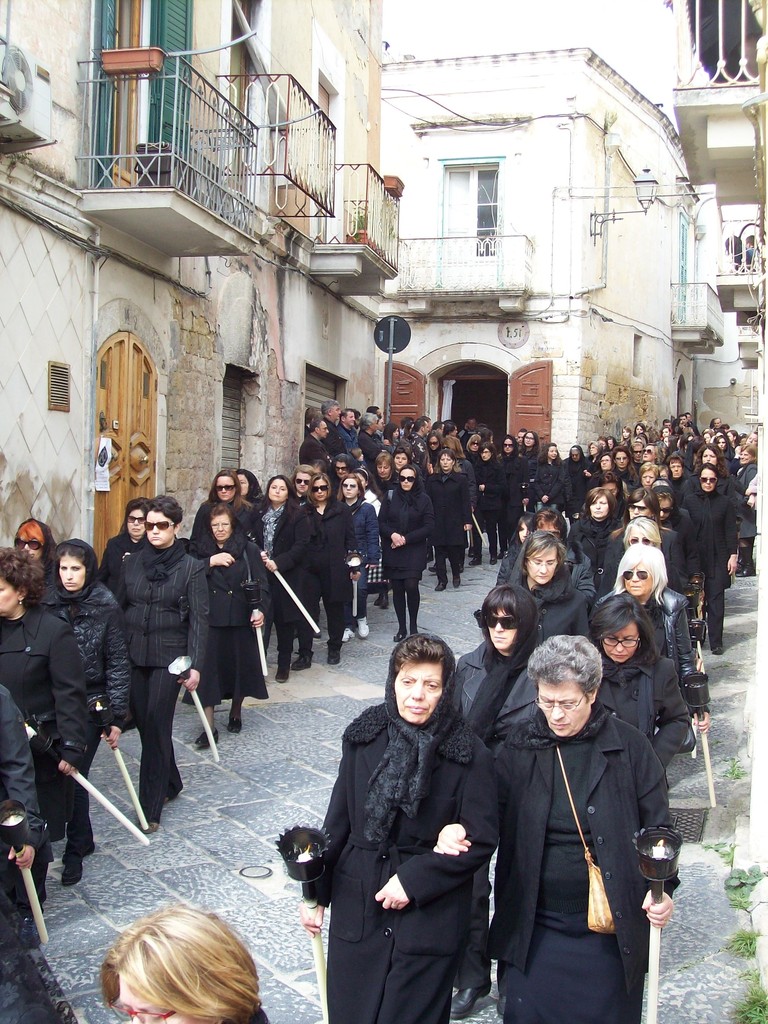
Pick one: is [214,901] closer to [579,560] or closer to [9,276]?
[579,560]

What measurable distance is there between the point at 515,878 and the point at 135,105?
29.2 ft

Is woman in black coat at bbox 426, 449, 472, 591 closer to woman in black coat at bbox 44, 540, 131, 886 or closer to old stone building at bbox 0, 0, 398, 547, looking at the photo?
old stone building at bbox 0, 0, 398, 547

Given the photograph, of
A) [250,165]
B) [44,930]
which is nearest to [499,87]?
[250,165]

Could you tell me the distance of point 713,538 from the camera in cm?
1051

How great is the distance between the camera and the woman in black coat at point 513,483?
1609cm

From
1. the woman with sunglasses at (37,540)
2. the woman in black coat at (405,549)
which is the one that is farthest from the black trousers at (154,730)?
the woman in black coat at (405,549)

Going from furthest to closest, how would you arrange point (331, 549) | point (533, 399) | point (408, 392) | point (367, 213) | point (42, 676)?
point (408, 392)
point (533, 399)
point (367, 213)
point (331, 549)
point (42, 676)

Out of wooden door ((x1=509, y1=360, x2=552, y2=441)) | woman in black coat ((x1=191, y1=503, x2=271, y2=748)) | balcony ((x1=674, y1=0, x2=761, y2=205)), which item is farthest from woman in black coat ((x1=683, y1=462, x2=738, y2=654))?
wooden door ((x1=509, y1=360, x2=552, y2=441))

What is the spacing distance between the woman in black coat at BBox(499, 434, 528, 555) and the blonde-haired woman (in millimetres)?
14155

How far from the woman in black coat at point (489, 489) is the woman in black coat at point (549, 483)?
467mm

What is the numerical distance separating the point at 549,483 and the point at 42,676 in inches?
454

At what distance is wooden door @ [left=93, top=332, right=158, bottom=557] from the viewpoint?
10.1 metres

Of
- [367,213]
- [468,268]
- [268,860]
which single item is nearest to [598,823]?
[268,860]

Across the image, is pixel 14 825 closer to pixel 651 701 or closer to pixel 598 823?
pixel 598 823
